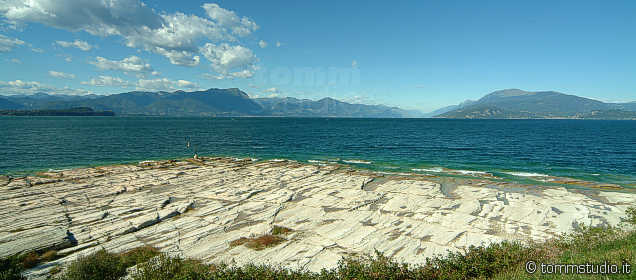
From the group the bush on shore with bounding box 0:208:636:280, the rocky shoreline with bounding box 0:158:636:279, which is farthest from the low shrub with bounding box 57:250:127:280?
the rocky shoreline with bounding box 0:158:636:279

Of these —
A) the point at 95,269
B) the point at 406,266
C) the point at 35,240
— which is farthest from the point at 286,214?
the point at 35,240

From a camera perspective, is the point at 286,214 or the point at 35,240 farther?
the point at 286,214

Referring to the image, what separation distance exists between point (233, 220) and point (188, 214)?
4552 mm

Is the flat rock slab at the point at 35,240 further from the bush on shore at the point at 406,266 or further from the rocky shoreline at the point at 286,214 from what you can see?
the bush on shore at the point at 406,266

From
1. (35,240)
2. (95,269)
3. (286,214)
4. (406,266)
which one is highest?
(406,266)

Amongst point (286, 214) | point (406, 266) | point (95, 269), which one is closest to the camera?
point (406, 266)

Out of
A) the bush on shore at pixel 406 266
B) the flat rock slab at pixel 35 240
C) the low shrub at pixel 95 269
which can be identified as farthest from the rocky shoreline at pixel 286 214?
the low shrub at pixel 95 269

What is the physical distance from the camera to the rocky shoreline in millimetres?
17953

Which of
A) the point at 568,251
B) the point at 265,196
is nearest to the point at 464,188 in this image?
the point at 568,251

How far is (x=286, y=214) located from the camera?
960 inches

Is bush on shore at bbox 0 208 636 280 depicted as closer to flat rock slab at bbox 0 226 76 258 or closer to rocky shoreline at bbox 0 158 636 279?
flat rock slab at bbox 0 226 76 258

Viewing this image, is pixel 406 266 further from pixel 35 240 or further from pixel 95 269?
pixel 35 240

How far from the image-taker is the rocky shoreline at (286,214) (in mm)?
17953

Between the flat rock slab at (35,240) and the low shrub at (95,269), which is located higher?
the low shrub at (95,269)
